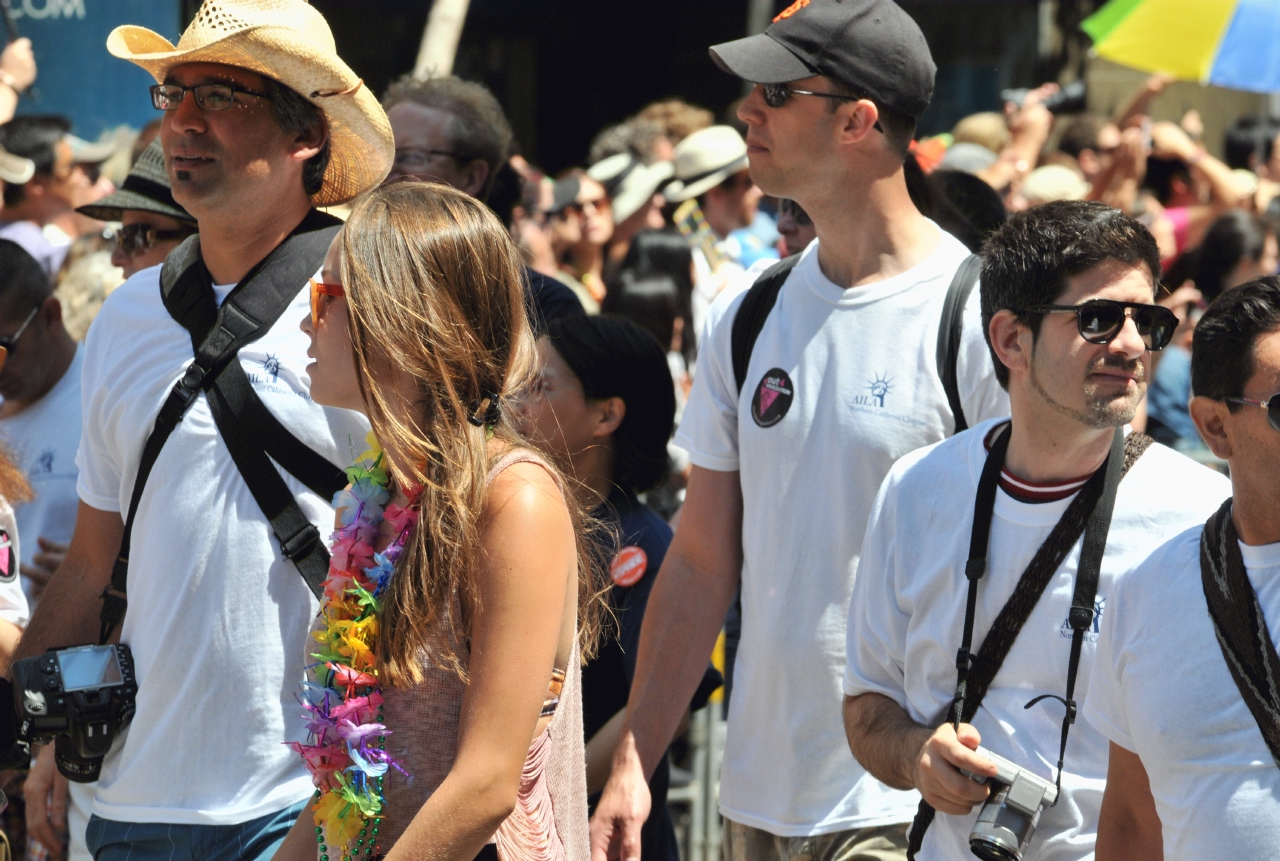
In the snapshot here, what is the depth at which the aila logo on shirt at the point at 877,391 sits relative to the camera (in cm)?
334

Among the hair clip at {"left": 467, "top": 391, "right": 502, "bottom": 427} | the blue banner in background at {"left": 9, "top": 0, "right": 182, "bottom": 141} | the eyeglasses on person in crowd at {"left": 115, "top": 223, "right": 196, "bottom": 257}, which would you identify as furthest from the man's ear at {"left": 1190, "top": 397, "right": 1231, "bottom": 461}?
the blue banner in background at {"left": 9, "top": 0, "right": 182, "bottom": 141}

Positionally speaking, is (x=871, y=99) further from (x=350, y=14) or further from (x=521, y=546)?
(x=350, y=14)

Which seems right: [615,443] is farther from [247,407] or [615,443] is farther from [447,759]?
[447,759]

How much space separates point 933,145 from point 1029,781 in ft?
13.9

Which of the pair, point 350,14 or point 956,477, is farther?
point 350,14

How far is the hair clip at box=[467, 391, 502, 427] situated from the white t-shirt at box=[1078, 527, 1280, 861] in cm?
114

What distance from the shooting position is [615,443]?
4117mm

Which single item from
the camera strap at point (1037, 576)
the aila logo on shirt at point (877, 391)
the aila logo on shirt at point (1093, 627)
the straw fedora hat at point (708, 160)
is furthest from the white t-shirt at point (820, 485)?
the straw fedora hat at point (708, 160)

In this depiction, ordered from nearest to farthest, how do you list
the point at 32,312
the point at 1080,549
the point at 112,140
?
1. the point at 1080,549
2. the point at 32,312
3. the point at 112,140

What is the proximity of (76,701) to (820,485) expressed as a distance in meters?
1.67

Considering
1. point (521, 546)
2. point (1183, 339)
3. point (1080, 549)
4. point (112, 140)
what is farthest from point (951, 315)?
point (112, 140)

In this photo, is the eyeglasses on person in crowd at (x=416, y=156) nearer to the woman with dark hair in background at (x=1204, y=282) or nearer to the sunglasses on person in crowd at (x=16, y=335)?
the sunglasses on person in crowd at (x=16, y=335)

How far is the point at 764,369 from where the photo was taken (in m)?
3.53

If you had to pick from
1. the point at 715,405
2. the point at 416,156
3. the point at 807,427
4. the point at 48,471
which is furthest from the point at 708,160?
the point at 807,427
